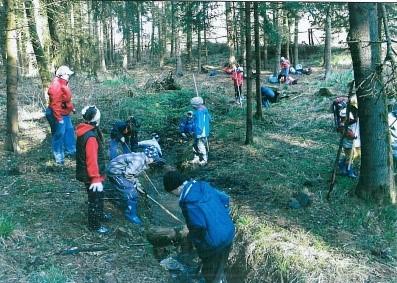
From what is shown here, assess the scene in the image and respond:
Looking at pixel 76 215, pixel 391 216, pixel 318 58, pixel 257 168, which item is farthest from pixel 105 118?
pixel 318 58

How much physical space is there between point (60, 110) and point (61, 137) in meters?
0.57

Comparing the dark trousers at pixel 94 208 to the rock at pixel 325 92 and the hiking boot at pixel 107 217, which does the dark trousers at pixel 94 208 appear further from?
the rock at pixel 325 92

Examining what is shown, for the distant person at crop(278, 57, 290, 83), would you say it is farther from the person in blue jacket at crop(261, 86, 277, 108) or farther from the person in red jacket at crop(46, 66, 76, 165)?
the person in red jacket at crop(46, 66, 76, 165)

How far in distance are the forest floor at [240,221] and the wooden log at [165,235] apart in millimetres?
116

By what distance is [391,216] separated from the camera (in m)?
6.74

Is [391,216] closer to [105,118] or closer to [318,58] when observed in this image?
[105,118]

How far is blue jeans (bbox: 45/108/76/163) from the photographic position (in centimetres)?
925

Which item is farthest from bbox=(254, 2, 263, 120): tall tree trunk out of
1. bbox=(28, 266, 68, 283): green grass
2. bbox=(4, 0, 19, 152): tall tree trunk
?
bbox=(28, 266, 68, 283): green grass

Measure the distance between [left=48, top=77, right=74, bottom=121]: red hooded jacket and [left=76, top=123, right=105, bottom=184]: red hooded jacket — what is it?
2906mm

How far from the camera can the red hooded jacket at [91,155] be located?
6.20 meters

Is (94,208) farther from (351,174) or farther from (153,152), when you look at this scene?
(351,174)

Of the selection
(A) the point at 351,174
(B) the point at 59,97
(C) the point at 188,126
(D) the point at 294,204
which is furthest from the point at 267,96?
(D) the point at 294,204

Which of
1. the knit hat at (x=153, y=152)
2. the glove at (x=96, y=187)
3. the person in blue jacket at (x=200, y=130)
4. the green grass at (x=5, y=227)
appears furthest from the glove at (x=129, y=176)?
the person in blue jacket at (x=200, y=130)

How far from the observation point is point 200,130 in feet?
33.4
